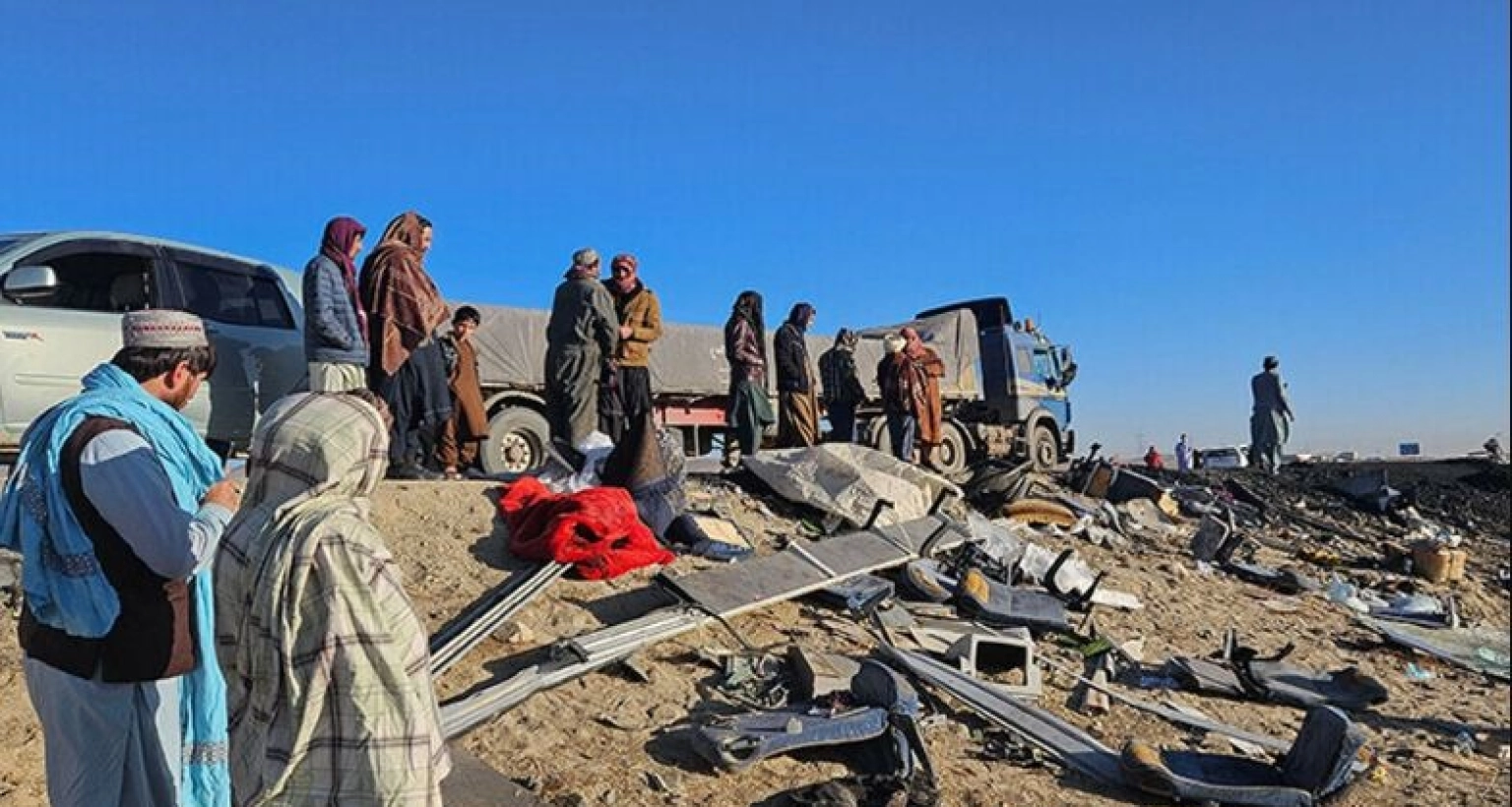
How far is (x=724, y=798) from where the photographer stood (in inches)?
162

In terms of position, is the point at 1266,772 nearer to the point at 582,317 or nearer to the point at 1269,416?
the point at 582,317

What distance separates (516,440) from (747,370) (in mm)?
2786

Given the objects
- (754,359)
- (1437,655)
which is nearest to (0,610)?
(754,359)

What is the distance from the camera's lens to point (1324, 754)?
4594mm

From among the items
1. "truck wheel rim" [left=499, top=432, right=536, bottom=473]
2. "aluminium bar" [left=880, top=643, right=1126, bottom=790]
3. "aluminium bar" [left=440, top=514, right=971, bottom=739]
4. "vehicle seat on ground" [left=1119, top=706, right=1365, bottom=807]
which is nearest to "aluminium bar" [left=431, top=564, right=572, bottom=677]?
"aluminium bar" [left=440, top=514, right=971, bottom=739]

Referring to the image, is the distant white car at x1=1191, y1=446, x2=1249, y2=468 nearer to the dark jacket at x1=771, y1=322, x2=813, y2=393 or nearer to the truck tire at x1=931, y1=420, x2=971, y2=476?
the truck tire at x1=931, y1=420, x2=971, y2=476

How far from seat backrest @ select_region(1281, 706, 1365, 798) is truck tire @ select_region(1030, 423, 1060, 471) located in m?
12.5

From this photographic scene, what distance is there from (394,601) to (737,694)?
323 centimetres

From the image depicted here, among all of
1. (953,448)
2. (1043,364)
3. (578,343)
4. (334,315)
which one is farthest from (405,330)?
(1043,364)

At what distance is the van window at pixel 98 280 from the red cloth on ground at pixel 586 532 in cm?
255

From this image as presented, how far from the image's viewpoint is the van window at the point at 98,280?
6.11 meters

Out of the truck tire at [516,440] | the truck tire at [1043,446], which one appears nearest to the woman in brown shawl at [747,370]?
A: the truck tire at [516,440]

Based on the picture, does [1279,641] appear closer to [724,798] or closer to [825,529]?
[825,529]

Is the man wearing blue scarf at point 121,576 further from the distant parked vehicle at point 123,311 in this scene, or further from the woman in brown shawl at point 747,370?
the woman in brown shawl at point 747,370
